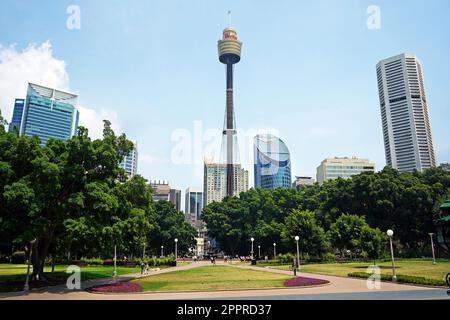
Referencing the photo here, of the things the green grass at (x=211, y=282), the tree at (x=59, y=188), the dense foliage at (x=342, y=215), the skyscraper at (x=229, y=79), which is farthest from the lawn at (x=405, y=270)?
the skyscraper at (x=229, y=79)

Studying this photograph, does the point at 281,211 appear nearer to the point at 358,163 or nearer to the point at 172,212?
the point at 172,212

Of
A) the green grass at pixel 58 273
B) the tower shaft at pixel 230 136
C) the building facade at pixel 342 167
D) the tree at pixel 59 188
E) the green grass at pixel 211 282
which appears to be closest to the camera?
the tree at pixel 59 188

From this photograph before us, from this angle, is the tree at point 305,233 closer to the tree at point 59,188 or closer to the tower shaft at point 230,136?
the tree at point 59,188

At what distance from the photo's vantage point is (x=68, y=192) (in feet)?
76.4

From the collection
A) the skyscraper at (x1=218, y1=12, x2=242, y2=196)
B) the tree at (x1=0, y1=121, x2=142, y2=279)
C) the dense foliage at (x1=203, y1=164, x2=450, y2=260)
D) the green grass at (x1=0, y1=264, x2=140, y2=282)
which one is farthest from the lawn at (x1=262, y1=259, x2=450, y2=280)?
the skyscraper at (x1=218, y1=12, x2=242, y2=196)

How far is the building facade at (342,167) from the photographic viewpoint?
17862 centimetres

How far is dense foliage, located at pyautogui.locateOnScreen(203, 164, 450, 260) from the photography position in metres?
45.7

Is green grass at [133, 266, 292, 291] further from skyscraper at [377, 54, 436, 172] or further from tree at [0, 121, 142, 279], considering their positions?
skyscraper at [377, 54, 436, 172]

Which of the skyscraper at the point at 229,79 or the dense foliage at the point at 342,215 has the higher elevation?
the skyscraper at the point at 229,79

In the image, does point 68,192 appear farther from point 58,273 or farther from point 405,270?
point 405,270

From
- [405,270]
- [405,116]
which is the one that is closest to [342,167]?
[405,116]

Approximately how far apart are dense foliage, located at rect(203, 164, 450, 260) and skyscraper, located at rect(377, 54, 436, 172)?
125418 millimetres

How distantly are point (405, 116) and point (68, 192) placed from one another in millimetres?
201640

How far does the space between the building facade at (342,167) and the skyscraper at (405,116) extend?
662 inches
